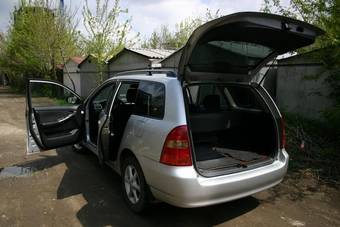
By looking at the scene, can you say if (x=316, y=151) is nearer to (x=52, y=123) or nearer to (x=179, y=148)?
(x=179, y=148)

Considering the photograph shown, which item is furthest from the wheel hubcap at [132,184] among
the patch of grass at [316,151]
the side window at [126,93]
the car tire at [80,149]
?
the patch of grass at [316,151]

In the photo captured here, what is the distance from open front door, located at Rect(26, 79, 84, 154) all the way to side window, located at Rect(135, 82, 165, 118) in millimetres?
1790

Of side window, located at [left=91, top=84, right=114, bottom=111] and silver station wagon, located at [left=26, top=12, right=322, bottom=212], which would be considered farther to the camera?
side window, located at [left=91, top=84, right=114, bottom=111]

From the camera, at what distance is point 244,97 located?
168 inches

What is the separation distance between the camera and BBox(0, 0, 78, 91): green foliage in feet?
66.5

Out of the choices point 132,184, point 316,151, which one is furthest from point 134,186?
point 316,151

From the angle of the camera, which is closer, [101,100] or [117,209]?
[117,209]

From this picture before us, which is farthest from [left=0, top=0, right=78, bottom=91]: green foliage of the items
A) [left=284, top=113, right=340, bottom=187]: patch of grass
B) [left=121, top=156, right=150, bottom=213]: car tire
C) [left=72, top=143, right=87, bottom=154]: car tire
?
[left=121, top=156, right=150, bottom=213]: car tire

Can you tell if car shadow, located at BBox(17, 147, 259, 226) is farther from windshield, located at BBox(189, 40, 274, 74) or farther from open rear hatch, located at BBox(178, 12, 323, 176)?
windshield, located at BBox(189, 40, 274, 74)

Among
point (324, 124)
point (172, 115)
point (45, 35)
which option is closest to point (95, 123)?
point (172, 115)

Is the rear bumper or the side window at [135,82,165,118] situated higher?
the side window at [135,82,165,118]

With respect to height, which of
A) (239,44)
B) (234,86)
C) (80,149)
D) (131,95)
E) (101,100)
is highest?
(239,44)

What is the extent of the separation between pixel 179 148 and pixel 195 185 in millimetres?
381

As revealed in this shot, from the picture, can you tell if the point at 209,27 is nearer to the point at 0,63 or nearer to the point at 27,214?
the point at 27,214
